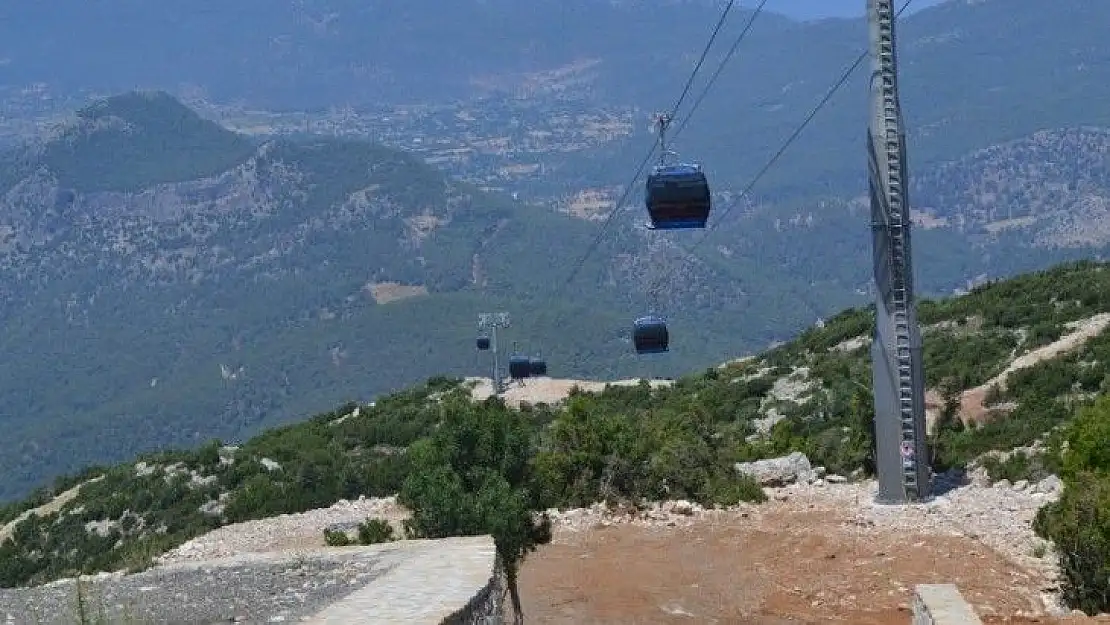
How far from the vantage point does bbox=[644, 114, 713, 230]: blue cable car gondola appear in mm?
26922

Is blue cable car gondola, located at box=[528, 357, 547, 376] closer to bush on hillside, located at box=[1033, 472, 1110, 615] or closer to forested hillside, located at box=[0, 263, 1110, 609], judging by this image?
forested hillside, located at box=[0, 263, 1110, 609]

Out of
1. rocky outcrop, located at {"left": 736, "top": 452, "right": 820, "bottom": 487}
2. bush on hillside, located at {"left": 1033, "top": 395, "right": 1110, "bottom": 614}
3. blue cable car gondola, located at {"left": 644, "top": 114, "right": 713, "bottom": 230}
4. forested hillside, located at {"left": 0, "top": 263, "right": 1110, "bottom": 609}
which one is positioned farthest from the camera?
blue cable car gondola, located at {"left": 644, "top": 114, "right": 713, "bottom": 230}

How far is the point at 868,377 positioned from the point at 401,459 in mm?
11608

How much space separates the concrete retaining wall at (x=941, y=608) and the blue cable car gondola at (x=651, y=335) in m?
23.4

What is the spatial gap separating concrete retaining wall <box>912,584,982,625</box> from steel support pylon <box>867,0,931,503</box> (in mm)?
8357

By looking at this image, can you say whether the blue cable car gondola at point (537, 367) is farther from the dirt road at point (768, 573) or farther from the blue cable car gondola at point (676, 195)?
the dirt road at point (768, 573)

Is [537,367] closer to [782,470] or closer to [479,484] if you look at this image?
[782,470]

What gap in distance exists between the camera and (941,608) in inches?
557

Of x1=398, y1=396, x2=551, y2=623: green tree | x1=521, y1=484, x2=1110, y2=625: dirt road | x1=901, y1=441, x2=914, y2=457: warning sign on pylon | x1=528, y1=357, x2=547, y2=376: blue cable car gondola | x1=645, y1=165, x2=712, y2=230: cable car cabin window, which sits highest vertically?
x1=645, y1=165, x2=712, y2=230: cable car cabin window

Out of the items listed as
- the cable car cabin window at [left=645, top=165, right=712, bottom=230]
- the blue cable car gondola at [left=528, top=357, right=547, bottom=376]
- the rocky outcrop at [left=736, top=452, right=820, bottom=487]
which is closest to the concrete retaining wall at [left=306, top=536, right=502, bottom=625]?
the rocky outcrop at [left=736, top=452, right=820, bottom=487]

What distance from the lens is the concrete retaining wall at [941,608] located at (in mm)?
13710

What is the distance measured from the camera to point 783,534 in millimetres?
22141

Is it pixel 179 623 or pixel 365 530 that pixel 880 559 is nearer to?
pixel 365 530

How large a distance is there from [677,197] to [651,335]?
1190 cm
